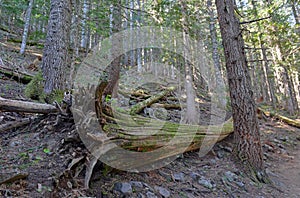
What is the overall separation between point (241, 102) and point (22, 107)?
446 cm

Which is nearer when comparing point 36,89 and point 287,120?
point 36,89

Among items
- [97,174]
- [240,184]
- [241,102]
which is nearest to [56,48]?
[97,174]

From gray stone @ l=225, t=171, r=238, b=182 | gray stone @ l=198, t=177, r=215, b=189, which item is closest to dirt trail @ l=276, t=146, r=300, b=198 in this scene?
gray stone @ l=225, t=171, r=238, b=182

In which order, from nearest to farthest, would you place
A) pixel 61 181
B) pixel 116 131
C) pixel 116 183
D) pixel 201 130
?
pixel 61 181, pixel 116 183, pixel 116 131, pixel 201 130

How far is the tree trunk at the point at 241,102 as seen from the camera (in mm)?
4707

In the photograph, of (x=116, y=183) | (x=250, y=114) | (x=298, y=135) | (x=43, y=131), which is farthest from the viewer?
(x=298, y=135)

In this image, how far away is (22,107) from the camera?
12.3 ft

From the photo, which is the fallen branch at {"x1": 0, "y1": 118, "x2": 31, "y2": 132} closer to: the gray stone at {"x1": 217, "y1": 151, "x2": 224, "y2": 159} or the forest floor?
the forest floor

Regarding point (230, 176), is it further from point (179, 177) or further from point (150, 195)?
point (150, 195)

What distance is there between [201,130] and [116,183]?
→ 2936 mm

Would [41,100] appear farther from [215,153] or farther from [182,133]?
[215,153]

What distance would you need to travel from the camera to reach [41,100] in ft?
17.1

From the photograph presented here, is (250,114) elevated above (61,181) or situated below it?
above

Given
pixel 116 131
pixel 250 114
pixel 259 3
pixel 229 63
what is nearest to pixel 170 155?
pixel 116 131
